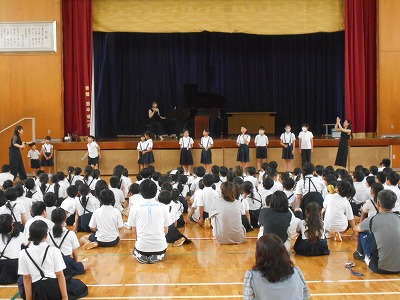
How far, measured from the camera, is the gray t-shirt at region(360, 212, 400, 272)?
19.1 feet

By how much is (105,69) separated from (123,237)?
12009mm

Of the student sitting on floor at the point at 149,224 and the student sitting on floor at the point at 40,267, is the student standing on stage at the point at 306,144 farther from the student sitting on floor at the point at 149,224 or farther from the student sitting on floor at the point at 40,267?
the student sitting on floor at the point at 40,267

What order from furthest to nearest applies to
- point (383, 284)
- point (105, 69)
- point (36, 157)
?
point (105, 69) < point (36, 157) < point (383, 284)

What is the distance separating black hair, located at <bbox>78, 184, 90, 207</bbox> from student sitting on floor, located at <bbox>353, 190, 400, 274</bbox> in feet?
13.2

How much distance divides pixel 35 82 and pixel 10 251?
33.7ft

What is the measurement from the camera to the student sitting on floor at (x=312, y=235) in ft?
21.9

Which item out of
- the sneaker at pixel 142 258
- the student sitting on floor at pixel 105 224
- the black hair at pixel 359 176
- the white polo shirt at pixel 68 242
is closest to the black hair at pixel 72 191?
the student sitting on floor at pixel 105 224

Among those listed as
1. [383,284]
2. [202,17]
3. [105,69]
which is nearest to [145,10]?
[202,17]

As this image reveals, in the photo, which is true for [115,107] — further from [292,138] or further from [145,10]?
[292,138]

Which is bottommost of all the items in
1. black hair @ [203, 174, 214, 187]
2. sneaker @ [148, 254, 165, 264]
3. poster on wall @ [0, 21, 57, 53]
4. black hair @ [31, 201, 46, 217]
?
sneaker @ [148, 254, 165, 264]

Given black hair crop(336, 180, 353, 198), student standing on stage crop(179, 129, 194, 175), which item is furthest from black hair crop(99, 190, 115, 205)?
student standing on stage crop(179, 129, 194, 175)

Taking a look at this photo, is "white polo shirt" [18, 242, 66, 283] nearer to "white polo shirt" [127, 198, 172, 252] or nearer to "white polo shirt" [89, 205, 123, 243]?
"white polo shirt" [127, 198, 172, 252]

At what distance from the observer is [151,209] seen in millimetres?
6723

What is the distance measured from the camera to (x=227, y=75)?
20625 millimetres
